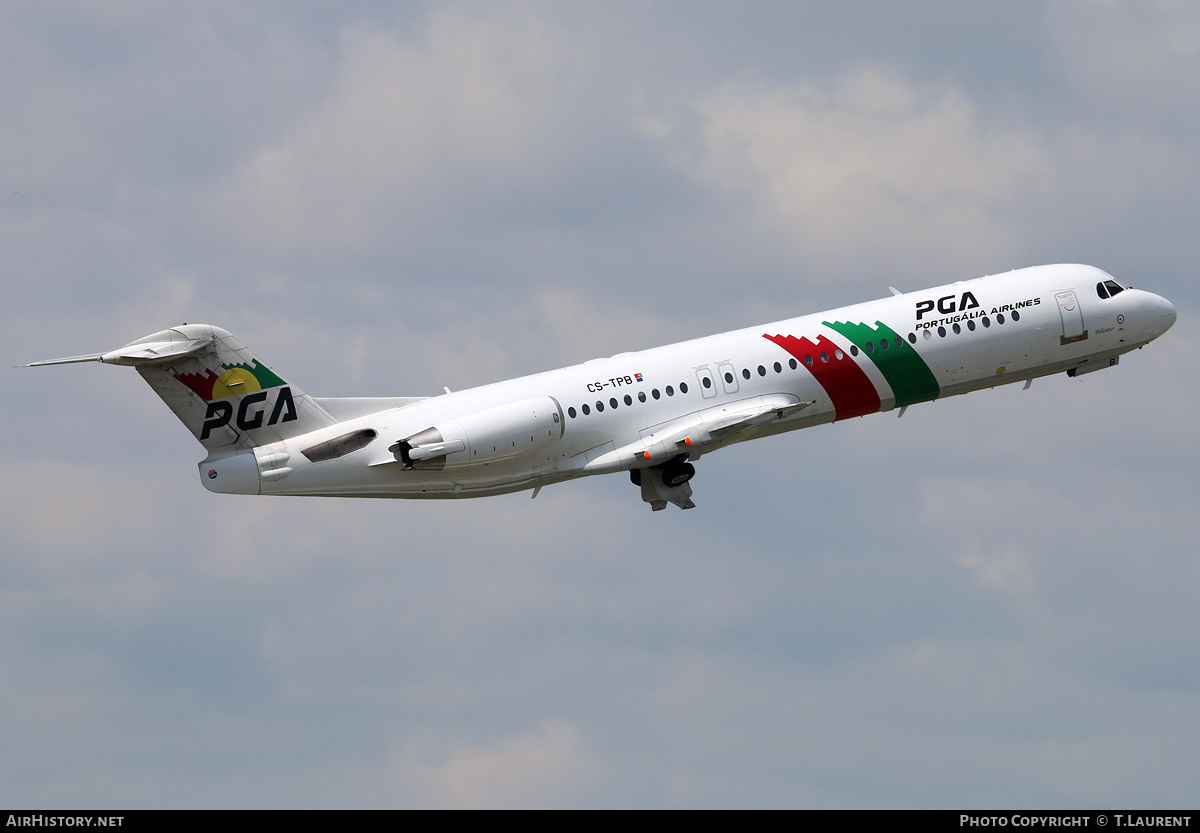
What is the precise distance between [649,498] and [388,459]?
28.4 feet

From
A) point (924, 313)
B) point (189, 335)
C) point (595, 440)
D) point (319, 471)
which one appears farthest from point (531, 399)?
point (924, 313)

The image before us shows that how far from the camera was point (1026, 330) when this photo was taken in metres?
59.2

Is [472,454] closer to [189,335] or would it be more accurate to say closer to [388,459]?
[388,459]

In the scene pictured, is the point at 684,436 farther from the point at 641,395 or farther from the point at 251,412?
the point at 251,412

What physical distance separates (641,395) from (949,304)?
36.2 feet

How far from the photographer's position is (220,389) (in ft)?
170

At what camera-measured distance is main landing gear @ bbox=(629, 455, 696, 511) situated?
56.0 m

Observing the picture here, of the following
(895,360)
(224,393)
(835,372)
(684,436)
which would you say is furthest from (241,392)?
(895,360)

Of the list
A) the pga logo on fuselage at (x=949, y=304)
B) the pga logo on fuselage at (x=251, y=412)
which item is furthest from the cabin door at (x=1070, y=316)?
the pga logo on fuselage at (x=251, y=412)

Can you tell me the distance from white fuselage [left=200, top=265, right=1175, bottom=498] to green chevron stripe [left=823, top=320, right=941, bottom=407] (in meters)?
0.04

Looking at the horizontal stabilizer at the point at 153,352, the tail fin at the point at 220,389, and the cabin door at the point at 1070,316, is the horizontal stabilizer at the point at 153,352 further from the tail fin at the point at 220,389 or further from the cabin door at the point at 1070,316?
the cabin door at the point at 1070,316

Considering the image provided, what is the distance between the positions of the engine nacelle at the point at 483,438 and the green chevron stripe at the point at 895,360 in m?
10.3

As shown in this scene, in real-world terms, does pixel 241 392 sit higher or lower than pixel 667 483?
higher

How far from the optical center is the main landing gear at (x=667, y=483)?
184 feet
